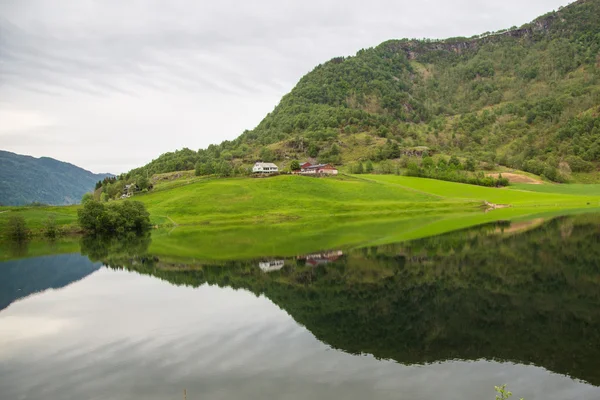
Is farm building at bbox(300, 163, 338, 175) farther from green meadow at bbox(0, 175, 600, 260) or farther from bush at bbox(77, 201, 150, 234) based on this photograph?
bush at bbox(77, 201, 150, 234)

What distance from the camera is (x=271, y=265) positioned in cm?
5322

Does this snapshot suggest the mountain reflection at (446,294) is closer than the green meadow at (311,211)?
Yes

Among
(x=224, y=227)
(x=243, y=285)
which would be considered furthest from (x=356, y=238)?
(x=224, y=227)

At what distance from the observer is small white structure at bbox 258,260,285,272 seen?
51.3m

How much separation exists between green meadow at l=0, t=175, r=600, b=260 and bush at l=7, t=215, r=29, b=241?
93.7 inches

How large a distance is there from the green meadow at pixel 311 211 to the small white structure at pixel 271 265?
482 cm

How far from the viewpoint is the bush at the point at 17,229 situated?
101781 mm

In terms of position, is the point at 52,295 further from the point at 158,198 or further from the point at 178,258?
the point at 158,198

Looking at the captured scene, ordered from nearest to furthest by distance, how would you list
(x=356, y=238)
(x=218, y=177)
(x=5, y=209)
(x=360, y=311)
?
(x=360, y=311) → (x=356, y=238) → (x=5, y=209) → (x=218, y=177)

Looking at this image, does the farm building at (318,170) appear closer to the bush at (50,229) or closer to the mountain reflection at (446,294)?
the bush at (50,229)

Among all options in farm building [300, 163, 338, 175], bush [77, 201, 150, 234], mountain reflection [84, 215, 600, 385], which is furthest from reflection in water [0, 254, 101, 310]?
farm building [300, 163, 338, 175]

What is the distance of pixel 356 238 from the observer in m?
73.4

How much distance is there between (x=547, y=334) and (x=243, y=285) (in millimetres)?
26909

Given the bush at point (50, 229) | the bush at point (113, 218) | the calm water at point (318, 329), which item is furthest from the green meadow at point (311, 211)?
the calm water at point (318, 329)
